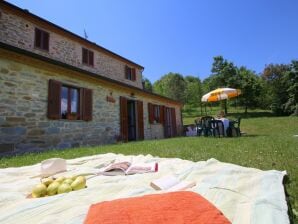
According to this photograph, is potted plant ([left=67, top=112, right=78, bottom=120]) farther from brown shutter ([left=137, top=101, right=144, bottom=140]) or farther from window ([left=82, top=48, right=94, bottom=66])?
window ([left=82, top=48, right=94, bottom=66])

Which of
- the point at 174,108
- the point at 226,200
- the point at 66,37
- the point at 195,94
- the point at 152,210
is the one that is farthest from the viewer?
Answer: the point at 195,94

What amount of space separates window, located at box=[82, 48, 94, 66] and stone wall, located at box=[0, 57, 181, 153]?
3986 millimetres

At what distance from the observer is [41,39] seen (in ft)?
34.2

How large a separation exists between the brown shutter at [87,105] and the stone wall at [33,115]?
21cm

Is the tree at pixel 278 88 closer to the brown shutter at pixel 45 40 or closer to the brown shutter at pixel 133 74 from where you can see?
the brown shutter at pixel 133 74

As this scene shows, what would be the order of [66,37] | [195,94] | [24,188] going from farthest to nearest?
1. [195,94]
2. [66,37]
3. [24,188]

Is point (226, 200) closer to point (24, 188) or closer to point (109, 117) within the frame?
point (24, 188)

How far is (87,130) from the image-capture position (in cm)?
877

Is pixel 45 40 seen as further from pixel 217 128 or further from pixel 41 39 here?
pixel 217 128

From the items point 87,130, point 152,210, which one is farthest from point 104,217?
point 87,130

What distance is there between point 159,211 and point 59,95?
7.20 meters

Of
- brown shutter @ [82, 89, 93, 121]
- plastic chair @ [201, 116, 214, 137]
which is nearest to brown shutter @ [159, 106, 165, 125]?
plastic chair @ [201, 116, 214, 137]

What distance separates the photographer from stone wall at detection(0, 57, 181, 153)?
6.23m

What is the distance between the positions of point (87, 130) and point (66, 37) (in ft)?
19.5
